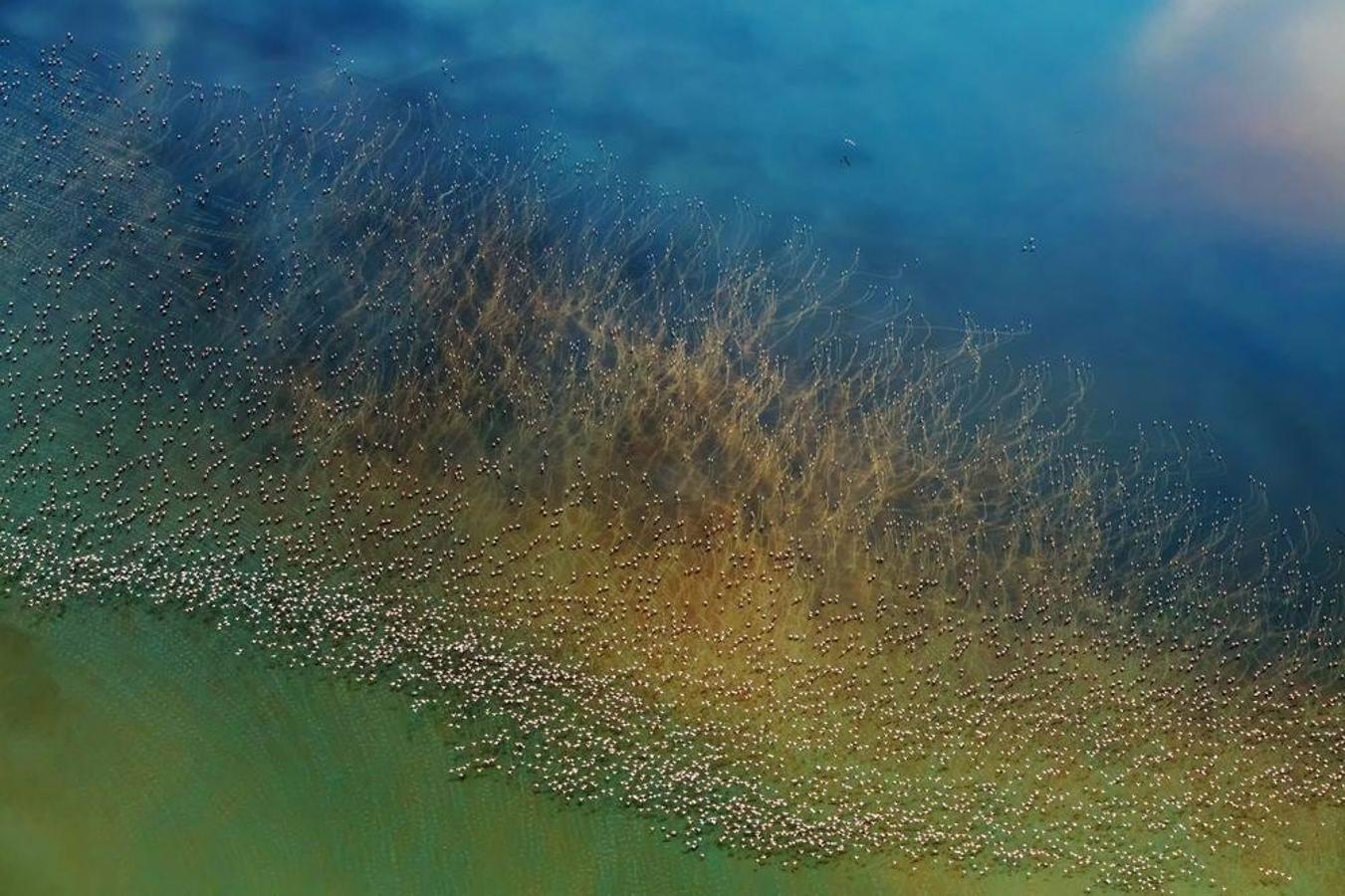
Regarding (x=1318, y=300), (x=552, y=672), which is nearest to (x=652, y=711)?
(x=552, y=672)

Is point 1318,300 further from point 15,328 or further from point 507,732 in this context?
point 15,328

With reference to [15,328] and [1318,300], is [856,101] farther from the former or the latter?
[15,328]

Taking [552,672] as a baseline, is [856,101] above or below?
above

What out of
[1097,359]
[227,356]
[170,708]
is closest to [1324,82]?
[1097,359]

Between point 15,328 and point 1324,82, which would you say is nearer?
point 15,328

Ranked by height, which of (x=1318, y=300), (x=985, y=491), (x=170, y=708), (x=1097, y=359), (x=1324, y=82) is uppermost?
(x=1324, y=82)

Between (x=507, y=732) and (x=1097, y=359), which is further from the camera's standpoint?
(x=1097, y=359)
